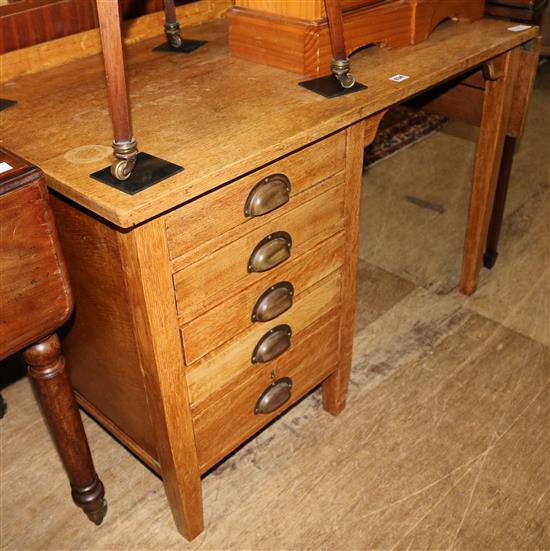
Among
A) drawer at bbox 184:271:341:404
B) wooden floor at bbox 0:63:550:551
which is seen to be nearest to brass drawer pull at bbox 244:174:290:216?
drawer at bbox 184:271:341:404

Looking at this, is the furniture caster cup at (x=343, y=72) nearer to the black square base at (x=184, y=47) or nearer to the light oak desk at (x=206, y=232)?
the light oak desk at (x=206, y=232)

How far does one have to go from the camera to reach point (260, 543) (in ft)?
4.95

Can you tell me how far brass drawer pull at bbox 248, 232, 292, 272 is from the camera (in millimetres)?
1285

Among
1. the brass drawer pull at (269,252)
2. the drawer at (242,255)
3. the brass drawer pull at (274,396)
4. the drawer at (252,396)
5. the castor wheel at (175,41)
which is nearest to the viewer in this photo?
the drawer at (242,255)

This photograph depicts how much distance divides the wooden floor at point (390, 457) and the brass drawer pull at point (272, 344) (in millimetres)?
387

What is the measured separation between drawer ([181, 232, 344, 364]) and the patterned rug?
1631mm

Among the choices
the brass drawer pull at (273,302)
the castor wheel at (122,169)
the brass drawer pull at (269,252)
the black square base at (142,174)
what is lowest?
the brass drawer pull at (273,302)

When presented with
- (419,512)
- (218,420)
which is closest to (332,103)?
(218,420)

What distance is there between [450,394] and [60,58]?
1.30m

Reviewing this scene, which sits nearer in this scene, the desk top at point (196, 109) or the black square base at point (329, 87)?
the desk top at point (196, 109)

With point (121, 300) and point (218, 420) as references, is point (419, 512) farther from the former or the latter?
point (121, 300)

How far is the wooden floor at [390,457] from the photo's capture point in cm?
153

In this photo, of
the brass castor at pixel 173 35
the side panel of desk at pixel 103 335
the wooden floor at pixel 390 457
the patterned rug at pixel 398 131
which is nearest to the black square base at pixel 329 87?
the brass castor at pixel 173 35

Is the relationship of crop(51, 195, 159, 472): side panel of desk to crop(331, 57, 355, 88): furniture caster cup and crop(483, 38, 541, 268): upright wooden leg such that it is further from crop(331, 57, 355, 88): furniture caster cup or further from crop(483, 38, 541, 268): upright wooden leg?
crop(483, 38, 541, 268): upright wooden leg
